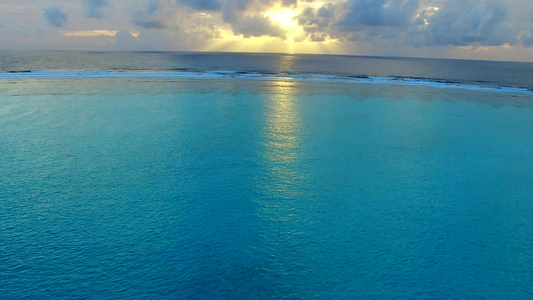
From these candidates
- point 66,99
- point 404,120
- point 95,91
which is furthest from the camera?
point 95,91

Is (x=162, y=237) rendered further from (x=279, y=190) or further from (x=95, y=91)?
(x=95, y=91)

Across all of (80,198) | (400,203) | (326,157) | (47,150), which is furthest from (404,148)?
(47,150)

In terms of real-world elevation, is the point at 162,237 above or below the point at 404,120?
below

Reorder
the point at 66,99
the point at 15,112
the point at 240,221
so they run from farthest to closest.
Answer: the point at 66,99 → the point at 15,112 → the point at 240,221
